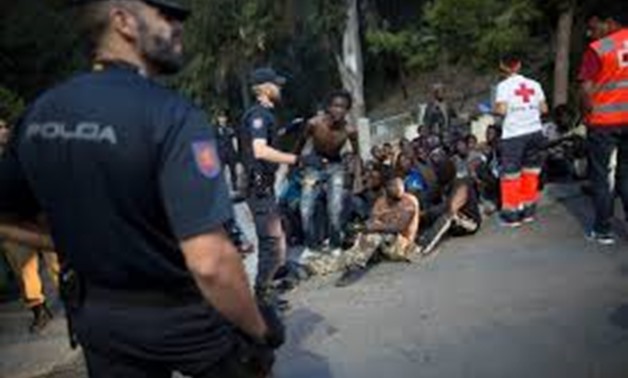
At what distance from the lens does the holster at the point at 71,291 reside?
2922 mm

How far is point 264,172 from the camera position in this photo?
799cm

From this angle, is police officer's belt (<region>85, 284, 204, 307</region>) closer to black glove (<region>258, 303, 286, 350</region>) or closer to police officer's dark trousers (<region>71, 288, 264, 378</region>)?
police officer's dark trousers (<region>71, 288, 264, 378</region>)

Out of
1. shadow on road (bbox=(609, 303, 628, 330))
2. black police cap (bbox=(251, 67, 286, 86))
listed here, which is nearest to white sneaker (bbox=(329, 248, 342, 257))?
black police cap (bbox=(251, 67, 286, 86))

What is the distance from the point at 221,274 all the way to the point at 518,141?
8014 millimetres

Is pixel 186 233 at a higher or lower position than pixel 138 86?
lower

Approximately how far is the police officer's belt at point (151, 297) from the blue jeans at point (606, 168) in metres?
6.49

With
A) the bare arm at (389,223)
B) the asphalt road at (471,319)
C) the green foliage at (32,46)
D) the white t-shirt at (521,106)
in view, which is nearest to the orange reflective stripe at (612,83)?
the asphalt road at (471,319)

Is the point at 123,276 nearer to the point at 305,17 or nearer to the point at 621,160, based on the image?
the point at 621,160

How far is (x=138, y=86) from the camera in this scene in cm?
267

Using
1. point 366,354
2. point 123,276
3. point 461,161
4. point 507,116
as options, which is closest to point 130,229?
point 123,276

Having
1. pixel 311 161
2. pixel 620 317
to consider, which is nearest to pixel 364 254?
pixel 311 161

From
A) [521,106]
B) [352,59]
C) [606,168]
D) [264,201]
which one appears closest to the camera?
[264,201]

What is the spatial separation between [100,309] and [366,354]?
12.4 feet

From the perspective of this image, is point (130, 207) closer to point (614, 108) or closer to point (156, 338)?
point (156, 338)
